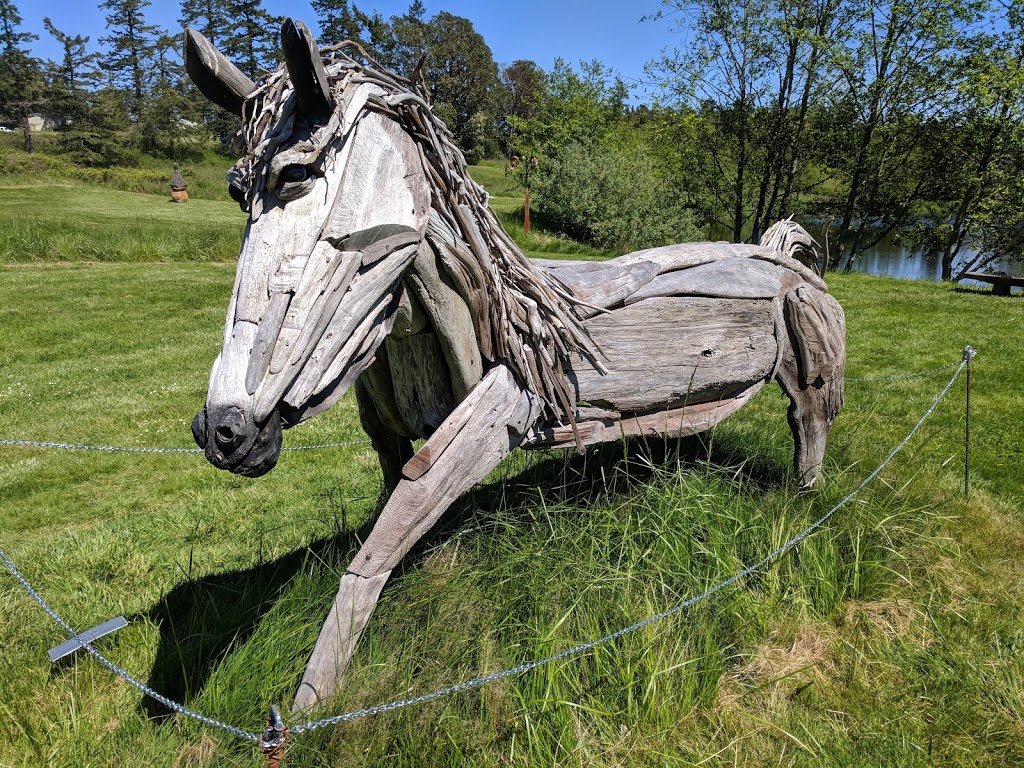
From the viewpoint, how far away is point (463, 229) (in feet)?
5.95

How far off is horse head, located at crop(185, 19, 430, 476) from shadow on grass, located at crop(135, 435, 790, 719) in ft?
4.32

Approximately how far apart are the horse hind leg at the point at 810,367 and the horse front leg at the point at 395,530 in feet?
5.67

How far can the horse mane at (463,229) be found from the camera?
1416mm

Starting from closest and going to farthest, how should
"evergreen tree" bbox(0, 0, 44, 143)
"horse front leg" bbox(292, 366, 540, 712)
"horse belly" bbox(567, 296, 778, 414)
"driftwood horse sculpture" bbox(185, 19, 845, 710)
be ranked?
"driftwood horse sculpture" bbox(185, 19, 845, 710), "horse front leg" bbox(292, 366, 540, 712), "horse belly" bbox(567, 296, 778, 414), "evergreen tree" bbox(0, 0, 44, 143)

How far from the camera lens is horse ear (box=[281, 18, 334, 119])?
4.01 feet

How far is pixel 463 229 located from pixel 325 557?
1.77m

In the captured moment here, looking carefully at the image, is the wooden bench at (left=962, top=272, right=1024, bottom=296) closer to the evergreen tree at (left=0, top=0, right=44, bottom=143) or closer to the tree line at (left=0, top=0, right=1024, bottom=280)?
the tree line at (left=0, top=0, right=1024, bottom=280)

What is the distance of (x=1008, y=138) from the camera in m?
15.8

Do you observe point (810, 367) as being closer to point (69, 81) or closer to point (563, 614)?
point (563, 614)

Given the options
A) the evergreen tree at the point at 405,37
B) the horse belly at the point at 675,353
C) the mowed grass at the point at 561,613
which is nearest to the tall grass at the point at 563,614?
the mowed grass at the point at 561,613

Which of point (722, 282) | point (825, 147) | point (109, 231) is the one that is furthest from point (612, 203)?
point (722, 282)

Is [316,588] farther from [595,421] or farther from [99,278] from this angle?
[99,278]

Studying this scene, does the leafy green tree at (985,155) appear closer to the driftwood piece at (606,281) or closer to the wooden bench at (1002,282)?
the wooden bench at (1002,282)

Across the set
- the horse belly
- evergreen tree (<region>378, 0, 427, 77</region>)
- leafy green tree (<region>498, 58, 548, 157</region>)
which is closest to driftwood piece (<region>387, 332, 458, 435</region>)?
the horse belly
